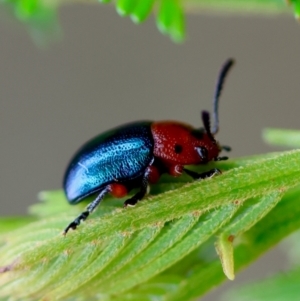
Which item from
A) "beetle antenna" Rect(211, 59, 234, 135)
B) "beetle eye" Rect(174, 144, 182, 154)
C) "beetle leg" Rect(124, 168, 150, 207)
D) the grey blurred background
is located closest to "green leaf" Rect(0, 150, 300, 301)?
"beetle leg" Rect(124, 168, 150, 207)

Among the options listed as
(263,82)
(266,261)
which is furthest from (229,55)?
(266,261)

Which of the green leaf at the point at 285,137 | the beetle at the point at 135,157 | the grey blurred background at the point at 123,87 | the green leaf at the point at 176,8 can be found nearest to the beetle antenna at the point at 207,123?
the beetle at the point at 135,157

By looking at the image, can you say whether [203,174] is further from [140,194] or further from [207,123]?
[207,123]

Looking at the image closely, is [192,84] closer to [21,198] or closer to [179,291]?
[21,198]

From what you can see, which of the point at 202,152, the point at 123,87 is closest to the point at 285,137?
the point at 202,152

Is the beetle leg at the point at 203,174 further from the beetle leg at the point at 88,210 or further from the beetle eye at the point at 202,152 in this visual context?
the beetle leg at the point at 88,210

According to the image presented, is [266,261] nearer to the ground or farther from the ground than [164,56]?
nearer to the ground

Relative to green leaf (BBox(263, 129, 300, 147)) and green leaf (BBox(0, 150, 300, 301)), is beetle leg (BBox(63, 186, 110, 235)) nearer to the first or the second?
green leaf (BBox(0, 150, 300, 301))
